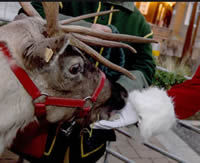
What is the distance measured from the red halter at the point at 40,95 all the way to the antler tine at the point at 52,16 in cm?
27

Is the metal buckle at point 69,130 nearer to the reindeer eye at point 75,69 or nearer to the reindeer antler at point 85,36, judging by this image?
the reindeer eye at point 75,69

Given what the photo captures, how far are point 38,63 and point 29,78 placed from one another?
111 mm

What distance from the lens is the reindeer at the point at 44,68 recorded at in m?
1.34

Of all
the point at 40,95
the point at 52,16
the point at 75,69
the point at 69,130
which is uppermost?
the point at 52,16

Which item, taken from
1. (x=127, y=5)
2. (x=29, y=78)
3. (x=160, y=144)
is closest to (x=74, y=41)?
(x=29, y=78)

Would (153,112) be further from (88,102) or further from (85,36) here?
(85,36)

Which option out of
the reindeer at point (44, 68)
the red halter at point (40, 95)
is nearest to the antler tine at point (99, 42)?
the reindeer at point (44, 68)

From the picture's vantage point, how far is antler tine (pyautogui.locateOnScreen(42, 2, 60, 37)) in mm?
1340

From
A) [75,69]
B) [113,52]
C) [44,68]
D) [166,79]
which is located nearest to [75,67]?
[75,69]

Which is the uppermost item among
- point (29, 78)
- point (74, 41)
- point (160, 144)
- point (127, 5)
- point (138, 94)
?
point (127, 5)

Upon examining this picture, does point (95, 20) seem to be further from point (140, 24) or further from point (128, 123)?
point (128, 123)

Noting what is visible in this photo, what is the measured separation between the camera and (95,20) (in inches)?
76.9

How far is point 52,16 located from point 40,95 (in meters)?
0.48

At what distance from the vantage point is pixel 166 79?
5.89 meters
